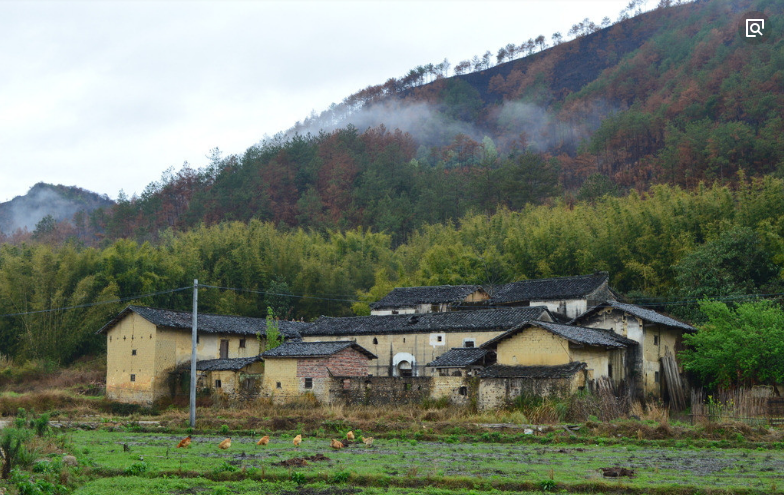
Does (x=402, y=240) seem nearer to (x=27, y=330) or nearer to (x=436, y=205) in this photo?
(x=436, y=205)

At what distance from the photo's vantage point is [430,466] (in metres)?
15.2

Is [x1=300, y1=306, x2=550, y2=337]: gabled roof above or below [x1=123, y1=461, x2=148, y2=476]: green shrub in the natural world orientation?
above

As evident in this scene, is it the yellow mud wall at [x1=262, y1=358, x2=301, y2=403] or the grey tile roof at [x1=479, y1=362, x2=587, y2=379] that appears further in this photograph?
the yellow mud wall at [x1=262, y1=358, x2=301, y2=403]

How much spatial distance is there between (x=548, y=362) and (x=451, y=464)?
1272cm

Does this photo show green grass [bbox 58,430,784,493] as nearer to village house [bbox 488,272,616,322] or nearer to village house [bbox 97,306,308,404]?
village house [bbox 97,306,308,404]

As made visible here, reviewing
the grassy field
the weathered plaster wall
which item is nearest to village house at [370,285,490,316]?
the weathered plaster wall

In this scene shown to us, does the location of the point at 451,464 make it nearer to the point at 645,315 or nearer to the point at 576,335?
the point at 576,335

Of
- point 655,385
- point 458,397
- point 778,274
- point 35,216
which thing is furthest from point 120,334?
point 35,216

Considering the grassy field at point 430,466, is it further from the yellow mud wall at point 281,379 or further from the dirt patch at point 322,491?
the yellow mud wall at point 281,379

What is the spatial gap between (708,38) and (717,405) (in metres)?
71.2

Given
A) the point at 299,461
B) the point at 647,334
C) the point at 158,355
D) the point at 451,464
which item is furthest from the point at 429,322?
the point at 299,461

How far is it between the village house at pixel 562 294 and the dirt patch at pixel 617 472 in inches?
862

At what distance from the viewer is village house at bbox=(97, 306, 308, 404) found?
113 feet

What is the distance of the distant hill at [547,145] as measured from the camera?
61.0 metres
